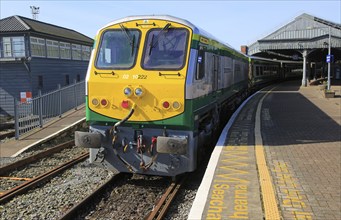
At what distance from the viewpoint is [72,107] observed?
16.0 metres

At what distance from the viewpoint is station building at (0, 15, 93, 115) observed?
22.2 meters

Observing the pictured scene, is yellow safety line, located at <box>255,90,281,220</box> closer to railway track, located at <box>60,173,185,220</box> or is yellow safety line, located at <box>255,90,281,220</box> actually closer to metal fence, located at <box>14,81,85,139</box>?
railway track, located at <box>60,173,185,220</box>

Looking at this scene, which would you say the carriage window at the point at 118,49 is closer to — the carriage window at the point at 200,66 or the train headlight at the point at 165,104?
the train headlight at the point at 165,104

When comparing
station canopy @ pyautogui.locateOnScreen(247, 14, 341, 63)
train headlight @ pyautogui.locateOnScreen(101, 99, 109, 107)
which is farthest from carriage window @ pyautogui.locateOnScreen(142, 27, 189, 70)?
station canopy @ pyautogui.locateOnScreen(247, 14, 341, 63)

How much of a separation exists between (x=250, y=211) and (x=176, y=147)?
1969 millimetres

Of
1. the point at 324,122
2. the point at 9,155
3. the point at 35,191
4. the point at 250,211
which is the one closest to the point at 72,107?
the point at 9,155

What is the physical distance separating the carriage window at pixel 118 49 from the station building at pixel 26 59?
50.7 feet

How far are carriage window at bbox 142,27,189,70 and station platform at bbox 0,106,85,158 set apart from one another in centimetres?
576

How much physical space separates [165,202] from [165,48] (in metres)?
2.77

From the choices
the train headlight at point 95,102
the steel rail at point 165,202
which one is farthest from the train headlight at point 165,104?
the steel rail at point 165,202

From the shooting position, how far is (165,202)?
6090mm

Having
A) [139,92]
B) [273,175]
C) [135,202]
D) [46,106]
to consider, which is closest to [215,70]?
[139,92]

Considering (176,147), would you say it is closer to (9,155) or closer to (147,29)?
(147,29)

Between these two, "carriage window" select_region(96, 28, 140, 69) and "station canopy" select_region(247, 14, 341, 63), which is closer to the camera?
"carriage window" select_region(96, 28, 140, 69)
